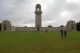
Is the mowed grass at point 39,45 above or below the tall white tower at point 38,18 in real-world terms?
below

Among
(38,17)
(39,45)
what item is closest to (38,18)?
(38,17)

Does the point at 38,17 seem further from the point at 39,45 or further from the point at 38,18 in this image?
the point at 39,45

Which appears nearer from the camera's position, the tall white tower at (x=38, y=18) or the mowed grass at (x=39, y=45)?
the mowed grass at (x=39, y=45)

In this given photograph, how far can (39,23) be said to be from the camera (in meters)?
74.6

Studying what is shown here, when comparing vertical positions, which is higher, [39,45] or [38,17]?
[38,17]

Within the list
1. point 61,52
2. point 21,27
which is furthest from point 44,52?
point 21,27

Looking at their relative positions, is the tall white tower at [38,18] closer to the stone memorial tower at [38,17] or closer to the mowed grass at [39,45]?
the stone memorial tower at [38,17]

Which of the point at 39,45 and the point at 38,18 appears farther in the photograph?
the point at 38,18

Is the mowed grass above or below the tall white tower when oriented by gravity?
below

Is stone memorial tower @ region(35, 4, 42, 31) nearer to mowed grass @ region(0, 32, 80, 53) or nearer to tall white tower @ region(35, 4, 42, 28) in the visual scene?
tall white tower @ region(35, 4, 42, 28)

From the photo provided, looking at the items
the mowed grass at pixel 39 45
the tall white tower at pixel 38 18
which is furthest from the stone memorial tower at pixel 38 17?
the mowed grass at pixel 39 45

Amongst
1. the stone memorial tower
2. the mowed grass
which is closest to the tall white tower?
the stone memorial tower

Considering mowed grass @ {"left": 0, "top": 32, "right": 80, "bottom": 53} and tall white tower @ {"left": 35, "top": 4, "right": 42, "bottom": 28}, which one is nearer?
mowed grass @ {"left": 0, "top": 32, "right": 80, "bottom": 53}

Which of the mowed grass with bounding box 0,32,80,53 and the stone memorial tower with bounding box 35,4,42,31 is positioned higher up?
the stone memorial tower with bounding box 35,4,42,31
